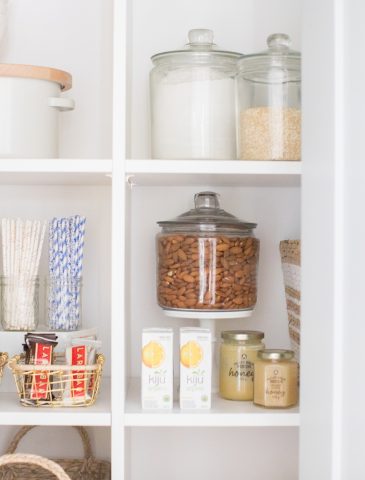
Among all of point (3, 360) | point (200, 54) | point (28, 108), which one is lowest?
point (3, 360)

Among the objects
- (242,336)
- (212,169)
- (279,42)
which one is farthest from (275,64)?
(242,336)

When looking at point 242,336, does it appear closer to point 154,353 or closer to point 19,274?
point 154,353

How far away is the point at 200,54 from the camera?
1.71 metres

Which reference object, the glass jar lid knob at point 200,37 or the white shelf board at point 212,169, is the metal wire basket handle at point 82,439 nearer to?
the white shelf board at point 212,169

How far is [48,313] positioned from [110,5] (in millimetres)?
727

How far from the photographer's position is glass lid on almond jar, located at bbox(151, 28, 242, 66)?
1717 mm

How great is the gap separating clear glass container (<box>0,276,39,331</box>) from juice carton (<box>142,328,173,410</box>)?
0.90 ft

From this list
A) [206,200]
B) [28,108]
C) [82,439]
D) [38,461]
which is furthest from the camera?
[82,439]

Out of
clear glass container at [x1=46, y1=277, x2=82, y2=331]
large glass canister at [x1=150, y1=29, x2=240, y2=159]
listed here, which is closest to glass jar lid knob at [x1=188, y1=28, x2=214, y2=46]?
large glass canister at [x1=150, y1=29, x2=240, y2=159]

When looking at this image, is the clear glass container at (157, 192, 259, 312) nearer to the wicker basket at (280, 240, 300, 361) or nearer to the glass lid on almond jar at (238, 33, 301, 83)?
the wicker basket at (280, 240, 300, 361)

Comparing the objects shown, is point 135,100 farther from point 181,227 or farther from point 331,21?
point 331,21

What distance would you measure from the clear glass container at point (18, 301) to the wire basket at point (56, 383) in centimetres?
11

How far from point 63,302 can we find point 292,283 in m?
0.48

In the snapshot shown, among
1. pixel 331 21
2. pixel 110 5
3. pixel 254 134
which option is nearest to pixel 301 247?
pixel 254 134
